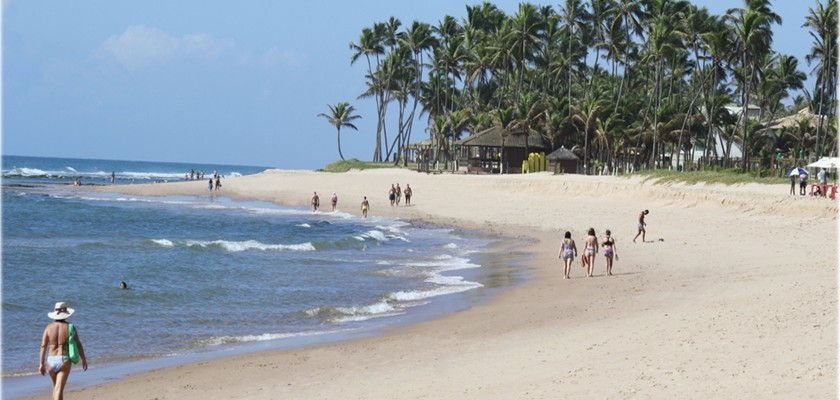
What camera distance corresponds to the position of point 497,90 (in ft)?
285

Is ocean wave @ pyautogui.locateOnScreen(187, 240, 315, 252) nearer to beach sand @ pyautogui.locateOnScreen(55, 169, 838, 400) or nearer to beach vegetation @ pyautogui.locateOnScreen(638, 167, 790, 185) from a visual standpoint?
beach sand @ pyautogui.locateOnScreen(55, 169, 838, 400)

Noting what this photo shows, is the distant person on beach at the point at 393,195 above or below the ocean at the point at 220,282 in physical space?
above

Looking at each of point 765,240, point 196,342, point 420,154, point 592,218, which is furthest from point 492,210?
point 420,154

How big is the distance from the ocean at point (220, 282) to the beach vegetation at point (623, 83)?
867 inches

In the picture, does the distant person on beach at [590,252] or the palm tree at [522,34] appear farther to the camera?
the palm tree at [522,34]

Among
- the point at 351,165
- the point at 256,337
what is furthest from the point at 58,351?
the point at 351,165

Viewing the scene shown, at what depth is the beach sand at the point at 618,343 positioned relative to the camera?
394 inches

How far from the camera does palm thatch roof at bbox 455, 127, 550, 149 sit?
66.8 metres

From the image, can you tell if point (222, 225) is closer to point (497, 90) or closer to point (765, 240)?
point (765, 240)

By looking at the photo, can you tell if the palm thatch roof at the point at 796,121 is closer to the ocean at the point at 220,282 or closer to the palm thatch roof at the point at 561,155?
the palm thatch roof at the point at 561,155

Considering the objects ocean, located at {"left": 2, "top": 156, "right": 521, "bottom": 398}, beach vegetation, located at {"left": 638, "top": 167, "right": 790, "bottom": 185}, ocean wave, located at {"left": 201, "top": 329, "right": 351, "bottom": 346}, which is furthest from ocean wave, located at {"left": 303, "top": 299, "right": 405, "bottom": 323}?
beach vegetation, located at {"left": 638, "top": 167, "right": 790, "bottom": 185}

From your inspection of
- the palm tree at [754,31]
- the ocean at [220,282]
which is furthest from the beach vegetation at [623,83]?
the ocean at [220,282]

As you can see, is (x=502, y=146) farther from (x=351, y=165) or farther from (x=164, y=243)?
(x=164, y=243)

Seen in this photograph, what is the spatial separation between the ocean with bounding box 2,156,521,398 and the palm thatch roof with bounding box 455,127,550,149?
24863mm
